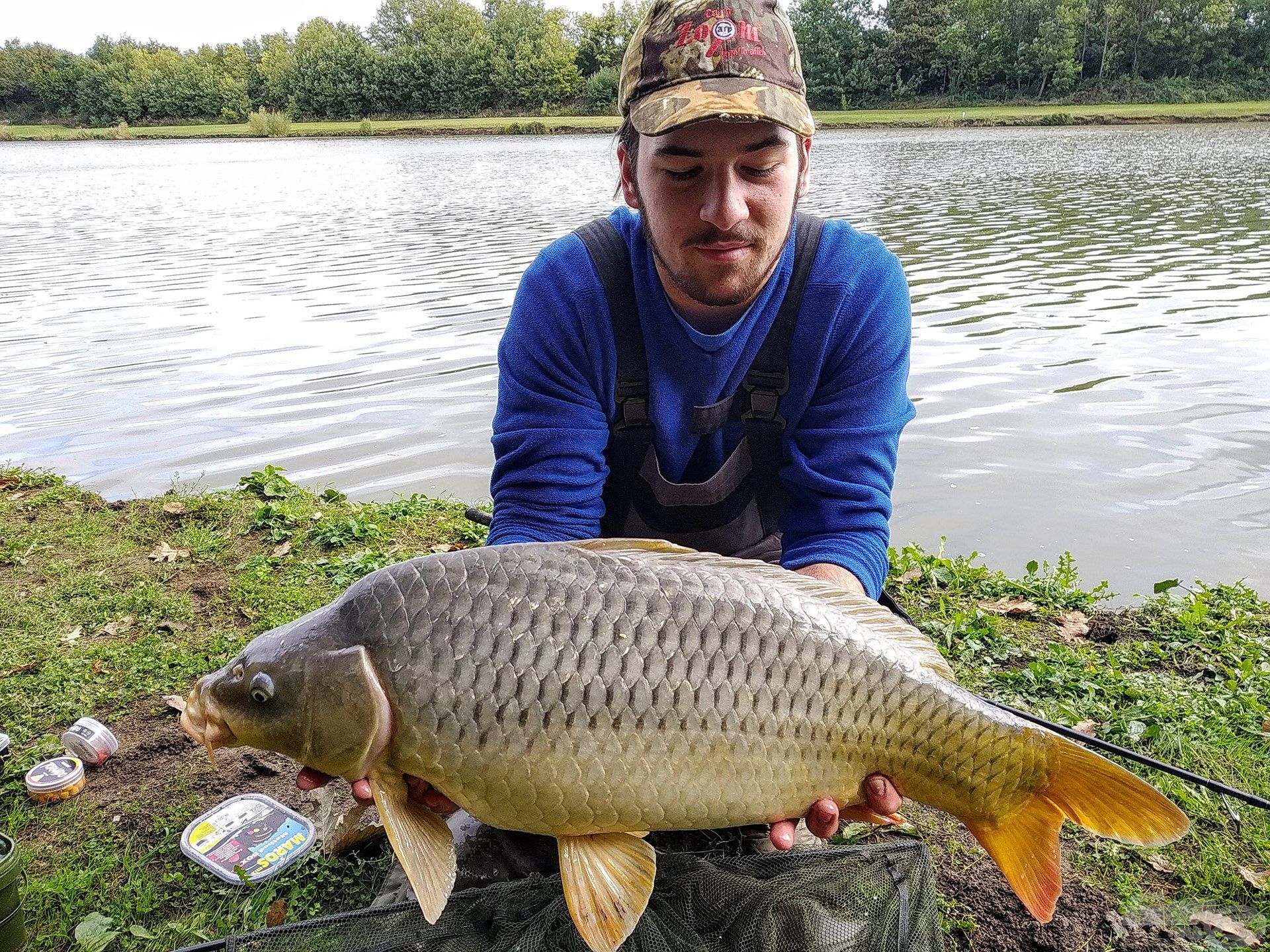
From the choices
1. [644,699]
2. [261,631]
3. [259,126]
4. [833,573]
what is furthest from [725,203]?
[259,126]

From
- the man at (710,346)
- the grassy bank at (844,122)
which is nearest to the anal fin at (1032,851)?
the man at (710,346)

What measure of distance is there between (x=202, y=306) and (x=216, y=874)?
309 inches

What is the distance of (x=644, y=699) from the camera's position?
1.43 meters

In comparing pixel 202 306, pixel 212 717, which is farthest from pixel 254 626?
pixel 202 306

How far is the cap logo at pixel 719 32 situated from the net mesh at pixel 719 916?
5.45ft

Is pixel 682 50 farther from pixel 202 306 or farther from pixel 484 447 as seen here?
pixel 202 306

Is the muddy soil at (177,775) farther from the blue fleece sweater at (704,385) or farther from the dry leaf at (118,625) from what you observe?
the blue fleece sweater at (704,385)

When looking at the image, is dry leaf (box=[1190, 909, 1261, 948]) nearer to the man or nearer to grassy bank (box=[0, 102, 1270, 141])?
the man

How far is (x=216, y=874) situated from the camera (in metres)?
2.00

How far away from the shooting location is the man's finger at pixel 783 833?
1.57m

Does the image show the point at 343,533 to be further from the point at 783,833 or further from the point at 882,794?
the point at 882,794

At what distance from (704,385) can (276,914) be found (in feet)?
4.73

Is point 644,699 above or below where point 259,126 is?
below

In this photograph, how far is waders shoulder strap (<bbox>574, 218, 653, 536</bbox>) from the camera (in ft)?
7.48
